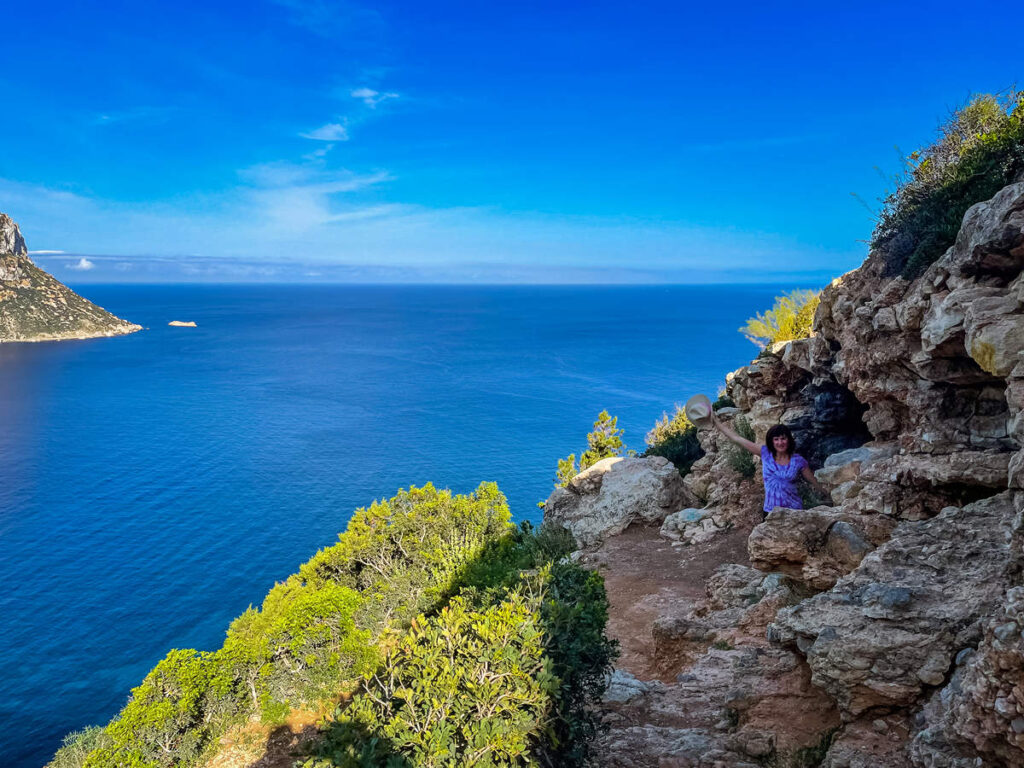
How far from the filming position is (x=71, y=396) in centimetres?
8631

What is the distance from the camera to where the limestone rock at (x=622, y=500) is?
17141 mm

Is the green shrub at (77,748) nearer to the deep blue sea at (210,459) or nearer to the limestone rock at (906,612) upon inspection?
the deep blue sea at (210,459)

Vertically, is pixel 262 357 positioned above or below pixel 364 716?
below

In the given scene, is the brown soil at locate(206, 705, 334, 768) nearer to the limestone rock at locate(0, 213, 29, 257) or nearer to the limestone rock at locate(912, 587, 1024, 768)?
the limestone rock at locate(912, 587, 1024, 768)

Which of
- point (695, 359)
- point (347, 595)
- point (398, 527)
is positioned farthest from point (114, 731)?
point (695, 359)

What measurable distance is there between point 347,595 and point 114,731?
646cm

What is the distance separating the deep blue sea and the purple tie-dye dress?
27.9m

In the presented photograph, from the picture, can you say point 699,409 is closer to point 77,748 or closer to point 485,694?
point 485,694

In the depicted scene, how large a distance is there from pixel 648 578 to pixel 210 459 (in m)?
53.9

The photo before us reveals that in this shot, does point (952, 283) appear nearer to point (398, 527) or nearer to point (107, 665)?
point (398, 527)

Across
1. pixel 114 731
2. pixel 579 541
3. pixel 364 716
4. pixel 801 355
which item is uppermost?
pixel 801 355

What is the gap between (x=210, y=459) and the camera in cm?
5853

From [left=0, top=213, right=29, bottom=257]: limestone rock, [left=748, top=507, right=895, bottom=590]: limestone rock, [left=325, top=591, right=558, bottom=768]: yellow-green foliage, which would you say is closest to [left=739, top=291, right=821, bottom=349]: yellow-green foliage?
[left=748, top=507, right=895, bottom=590]: limestone rock

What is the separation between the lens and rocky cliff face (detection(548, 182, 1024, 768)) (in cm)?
540
